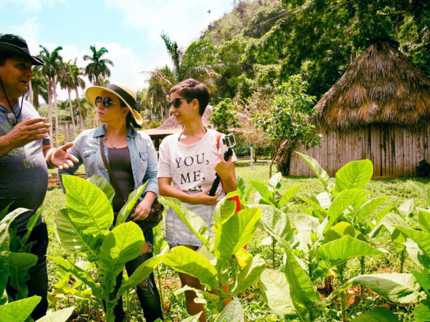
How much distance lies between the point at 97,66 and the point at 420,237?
43.8 metres

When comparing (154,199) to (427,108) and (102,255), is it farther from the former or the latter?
(427,108)

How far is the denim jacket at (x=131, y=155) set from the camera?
1927mm

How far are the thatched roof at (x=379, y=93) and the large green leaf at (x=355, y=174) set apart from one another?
10.2 metres

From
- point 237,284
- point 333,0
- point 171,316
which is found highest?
point 333,0

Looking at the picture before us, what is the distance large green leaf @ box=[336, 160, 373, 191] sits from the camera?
1176 millimetres

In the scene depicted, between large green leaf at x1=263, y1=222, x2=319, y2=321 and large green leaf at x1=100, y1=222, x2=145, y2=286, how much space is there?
376 mm

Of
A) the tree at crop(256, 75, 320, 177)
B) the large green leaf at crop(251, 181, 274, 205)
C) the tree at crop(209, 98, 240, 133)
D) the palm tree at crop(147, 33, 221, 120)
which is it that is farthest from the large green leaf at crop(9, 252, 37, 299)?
the palm tree at crop(147, 33, 221, 120)

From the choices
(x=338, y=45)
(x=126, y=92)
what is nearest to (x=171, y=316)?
(x=126, y=92)

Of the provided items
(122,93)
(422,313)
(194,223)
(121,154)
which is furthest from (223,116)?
(422,313)

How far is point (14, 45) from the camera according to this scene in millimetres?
1667

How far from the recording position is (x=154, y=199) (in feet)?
6.19

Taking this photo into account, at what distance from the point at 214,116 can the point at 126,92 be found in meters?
15.7

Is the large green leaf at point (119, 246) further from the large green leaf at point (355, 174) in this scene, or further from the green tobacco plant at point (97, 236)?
the large green leaf at point (355, 174)

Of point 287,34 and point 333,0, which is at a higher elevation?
point 333,0
